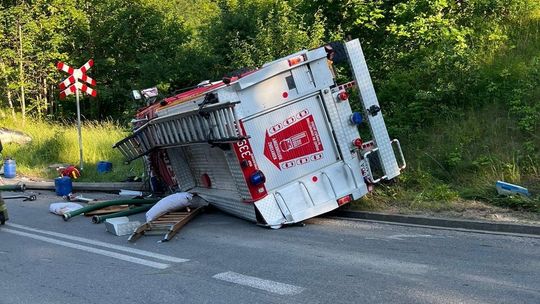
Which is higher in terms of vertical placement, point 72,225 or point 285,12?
point 285,12

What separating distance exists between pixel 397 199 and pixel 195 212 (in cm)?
327

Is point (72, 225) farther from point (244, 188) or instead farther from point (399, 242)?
point (399, 242)

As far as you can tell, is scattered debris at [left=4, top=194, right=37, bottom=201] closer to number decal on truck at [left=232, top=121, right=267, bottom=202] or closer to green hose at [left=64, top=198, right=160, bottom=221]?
green hose at [left=64, top=198, right=160, bottom=221]

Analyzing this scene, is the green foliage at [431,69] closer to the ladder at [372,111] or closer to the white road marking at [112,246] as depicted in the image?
the ladder at [372,111]

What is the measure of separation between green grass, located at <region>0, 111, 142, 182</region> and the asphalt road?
6551mm

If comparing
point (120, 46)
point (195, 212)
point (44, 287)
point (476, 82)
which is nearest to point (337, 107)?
point (195, 212)

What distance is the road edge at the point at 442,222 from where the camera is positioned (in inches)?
269

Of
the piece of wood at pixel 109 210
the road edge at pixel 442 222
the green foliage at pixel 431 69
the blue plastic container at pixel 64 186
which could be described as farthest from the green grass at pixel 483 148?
the blue plastic container at pixel 64 186

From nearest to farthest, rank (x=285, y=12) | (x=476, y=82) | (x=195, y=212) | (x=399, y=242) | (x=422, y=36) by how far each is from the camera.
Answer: (x=399, y=242)
(x=195, y=212)
(x=476, y=82)
(x=422, y=36)
(x=285, y=12)

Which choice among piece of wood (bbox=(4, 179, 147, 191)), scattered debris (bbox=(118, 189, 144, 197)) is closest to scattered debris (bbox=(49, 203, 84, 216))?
scattered debris (bbox=(118, 189, 144, 197))

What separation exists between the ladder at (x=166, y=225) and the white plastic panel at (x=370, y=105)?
3.18 m

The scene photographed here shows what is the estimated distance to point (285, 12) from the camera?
46.3 feet

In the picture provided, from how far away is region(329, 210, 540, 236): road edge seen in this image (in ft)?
22.4

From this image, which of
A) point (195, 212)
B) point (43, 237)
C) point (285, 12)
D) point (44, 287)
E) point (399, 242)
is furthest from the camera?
point (285, 12)
